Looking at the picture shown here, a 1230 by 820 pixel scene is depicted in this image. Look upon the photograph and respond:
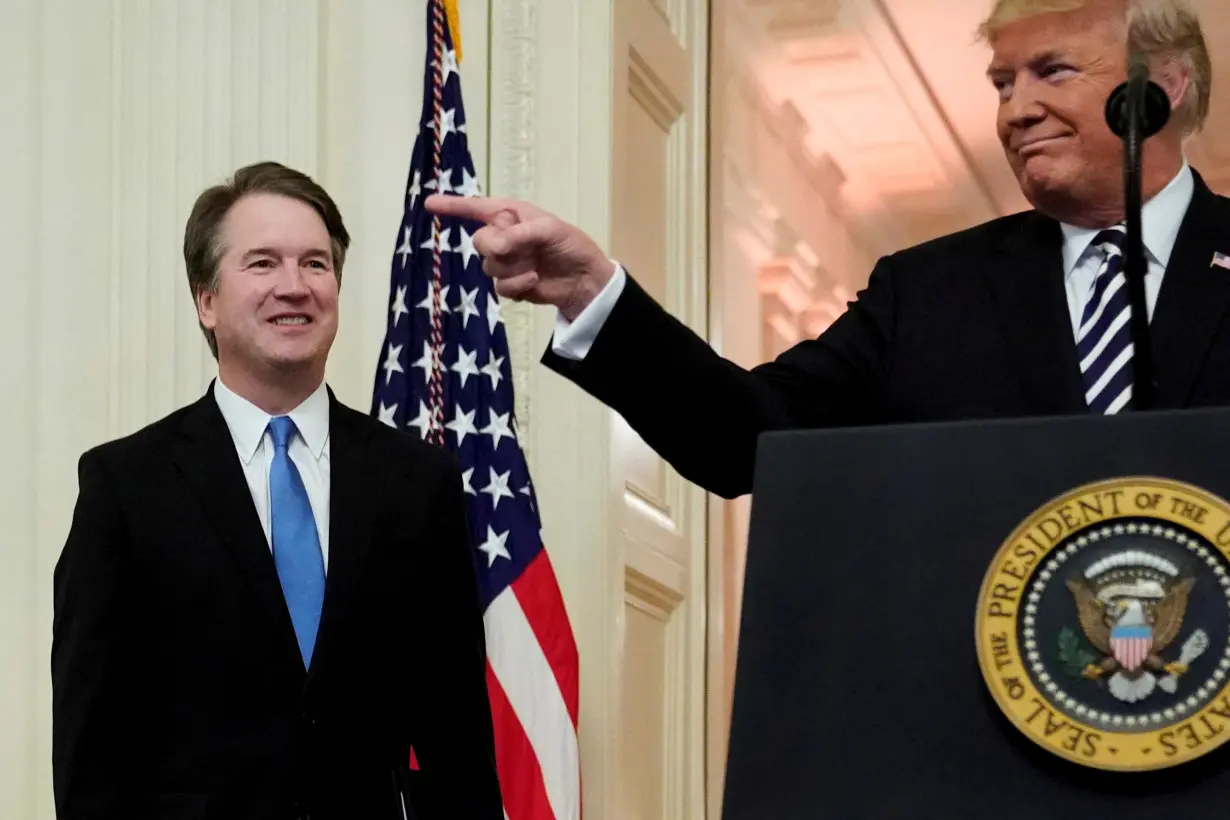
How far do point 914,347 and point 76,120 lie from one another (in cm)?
309

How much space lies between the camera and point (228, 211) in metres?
3.28

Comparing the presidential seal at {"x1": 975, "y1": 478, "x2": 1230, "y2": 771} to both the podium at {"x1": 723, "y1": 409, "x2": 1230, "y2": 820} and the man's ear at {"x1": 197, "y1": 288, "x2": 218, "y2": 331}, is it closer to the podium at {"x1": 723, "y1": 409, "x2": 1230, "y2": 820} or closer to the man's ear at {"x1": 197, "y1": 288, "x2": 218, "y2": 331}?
the podium at {"x1": 723, "y1": 409, "x2": 1230, "y2": 820}

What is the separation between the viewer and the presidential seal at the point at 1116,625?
1007mm

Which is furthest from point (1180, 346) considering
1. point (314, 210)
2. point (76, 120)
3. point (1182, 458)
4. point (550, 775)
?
point (76, 120)

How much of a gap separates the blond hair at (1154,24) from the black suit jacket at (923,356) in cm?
20

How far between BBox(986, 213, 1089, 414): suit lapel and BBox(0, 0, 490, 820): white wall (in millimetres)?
2734

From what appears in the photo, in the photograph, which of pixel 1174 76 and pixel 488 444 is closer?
pixel 1174 76

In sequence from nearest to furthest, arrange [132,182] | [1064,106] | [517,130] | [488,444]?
[1064,106], [488,444], [132,182], [517,130]

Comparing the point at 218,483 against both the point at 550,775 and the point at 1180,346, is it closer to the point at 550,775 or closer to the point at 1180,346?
the point at 550,775

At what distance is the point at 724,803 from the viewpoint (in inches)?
42.1

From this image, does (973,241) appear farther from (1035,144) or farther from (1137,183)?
(1137,183)

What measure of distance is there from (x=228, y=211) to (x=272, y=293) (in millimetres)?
206

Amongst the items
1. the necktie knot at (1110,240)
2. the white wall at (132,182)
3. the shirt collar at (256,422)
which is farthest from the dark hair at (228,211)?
the necktie knot at (1110,240)

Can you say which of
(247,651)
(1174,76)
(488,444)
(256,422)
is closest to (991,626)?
(1174,76)
